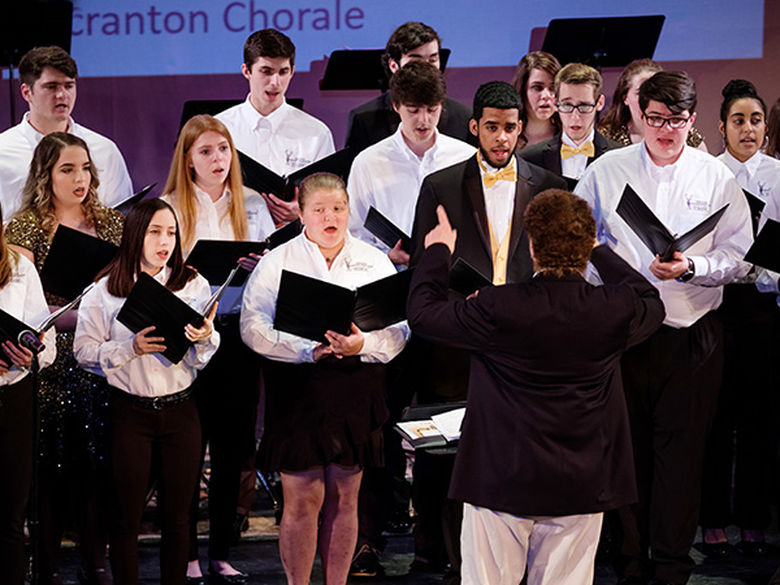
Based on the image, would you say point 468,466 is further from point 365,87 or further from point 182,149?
point 365,87

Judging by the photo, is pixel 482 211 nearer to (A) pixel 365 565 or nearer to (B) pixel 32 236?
(A) pixel 365 565

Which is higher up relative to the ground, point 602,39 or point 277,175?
point 602,39

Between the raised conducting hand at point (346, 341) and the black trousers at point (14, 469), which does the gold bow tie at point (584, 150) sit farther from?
the black trousers at point (14, 469)

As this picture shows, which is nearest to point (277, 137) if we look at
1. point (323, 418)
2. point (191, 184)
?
point (191, 184)

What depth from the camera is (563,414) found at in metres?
2.97

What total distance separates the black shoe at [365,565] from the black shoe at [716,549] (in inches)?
56.7

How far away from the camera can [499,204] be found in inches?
165

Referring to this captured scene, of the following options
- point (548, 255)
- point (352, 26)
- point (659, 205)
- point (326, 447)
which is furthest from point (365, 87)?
point (548, 255)

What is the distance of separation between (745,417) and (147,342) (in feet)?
9.02

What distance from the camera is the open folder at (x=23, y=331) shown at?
354 centimetres

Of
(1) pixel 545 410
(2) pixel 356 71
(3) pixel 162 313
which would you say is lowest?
(1) pixel 545 410

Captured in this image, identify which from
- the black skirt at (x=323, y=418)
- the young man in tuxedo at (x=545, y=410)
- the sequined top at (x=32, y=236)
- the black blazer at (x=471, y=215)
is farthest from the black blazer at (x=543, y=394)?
the sequined top at (x=32, y=236)

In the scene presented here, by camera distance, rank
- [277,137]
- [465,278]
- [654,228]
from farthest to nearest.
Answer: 1. [277,137]
2. [654,228]
3. [465,278]

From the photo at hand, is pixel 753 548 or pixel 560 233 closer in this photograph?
pixel 560 233
